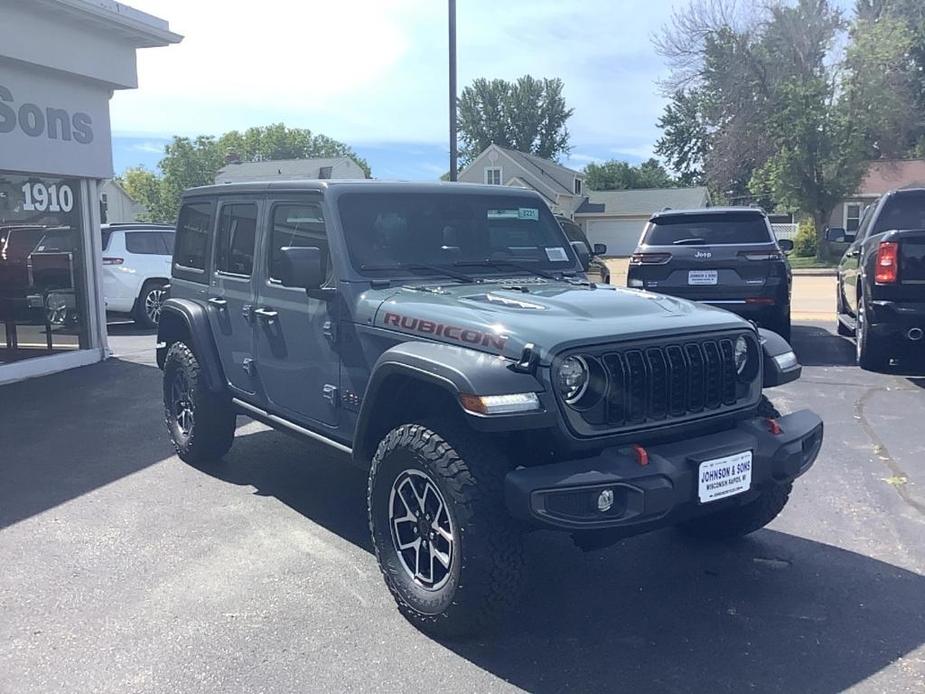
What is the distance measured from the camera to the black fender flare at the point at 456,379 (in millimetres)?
3340

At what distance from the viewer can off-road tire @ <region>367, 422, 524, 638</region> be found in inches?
134

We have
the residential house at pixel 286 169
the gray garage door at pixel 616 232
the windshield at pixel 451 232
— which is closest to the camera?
the windshield at pixel 451 232

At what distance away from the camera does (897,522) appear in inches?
195

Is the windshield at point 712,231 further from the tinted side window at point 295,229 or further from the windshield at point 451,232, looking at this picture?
the tinted side window at point 295,229

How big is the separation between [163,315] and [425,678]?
12.9 ft

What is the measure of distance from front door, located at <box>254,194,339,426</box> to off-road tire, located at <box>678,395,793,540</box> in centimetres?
207

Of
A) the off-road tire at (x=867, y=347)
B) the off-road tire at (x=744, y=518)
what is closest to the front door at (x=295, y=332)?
the off-road tire at (x=744, y=518)

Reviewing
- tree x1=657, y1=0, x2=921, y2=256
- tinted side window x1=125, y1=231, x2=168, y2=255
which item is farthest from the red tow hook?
tree x1=657, y1=0, x2=921, y2=256

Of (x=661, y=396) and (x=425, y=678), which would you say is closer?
(x=425, y=678)

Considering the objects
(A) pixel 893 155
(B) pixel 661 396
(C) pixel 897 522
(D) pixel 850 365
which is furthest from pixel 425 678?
(A) pixel 893 155

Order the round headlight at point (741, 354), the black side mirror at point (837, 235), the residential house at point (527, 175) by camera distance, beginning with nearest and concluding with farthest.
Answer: the round headlight at point (741, 354) → the black side mirror at point (837, 235) → the residential house at point (527, 175)

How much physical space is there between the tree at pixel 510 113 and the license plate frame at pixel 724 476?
83747mm

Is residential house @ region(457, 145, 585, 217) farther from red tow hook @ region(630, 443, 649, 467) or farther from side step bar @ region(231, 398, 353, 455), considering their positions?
red tow hook @ region(630, 443, 649, 467)

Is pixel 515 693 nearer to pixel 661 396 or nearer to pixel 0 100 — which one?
pixel 661 396
